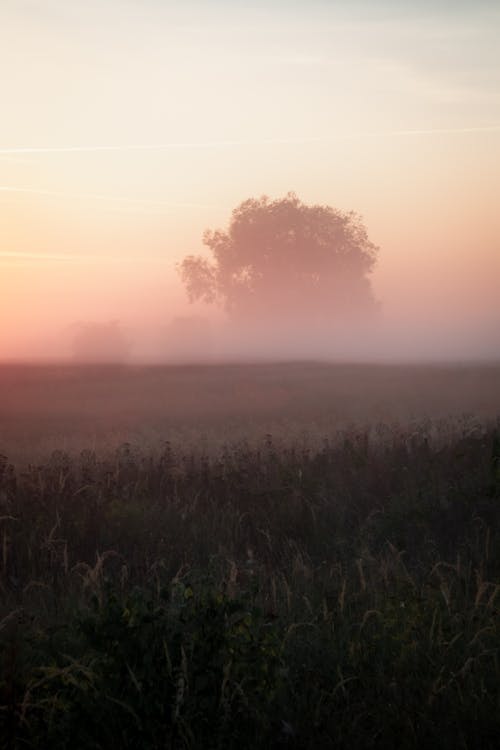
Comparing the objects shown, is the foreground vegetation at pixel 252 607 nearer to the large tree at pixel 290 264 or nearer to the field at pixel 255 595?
the field at pixel 255 595

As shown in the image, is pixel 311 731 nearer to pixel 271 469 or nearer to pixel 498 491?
pixel 498 491

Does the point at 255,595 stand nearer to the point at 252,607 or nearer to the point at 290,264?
the point at 252,607

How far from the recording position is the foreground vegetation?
476 centimetres

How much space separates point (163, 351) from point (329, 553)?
194ft

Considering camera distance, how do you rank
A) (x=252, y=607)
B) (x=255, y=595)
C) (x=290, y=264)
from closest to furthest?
(x=252, y=607) → (x=255, y=595) → (x=290, y=264)

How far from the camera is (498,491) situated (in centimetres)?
981

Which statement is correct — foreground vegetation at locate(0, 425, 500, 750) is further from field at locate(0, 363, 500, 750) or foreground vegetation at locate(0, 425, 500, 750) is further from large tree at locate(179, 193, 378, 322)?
large tree at locate(179, 193, 378, 322)

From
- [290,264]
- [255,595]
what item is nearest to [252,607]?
[255,595]

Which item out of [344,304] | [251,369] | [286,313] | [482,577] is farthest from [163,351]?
[482,577]

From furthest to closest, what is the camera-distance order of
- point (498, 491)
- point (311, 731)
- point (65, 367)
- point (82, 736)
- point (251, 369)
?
1. point (251, 369)
2. point (65, 367)
3. point (498, 491)
4. point (311, 731)
5. point (82, 736)

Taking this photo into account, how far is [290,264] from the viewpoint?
68.9m

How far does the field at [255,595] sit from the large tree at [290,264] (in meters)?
51.3

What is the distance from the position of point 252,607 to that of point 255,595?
0.14 metres

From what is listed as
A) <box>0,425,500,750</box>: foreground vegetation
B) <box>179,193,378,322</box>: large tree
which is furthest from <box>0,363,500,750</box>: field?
<box>179,193,378,322</box>: large tree
